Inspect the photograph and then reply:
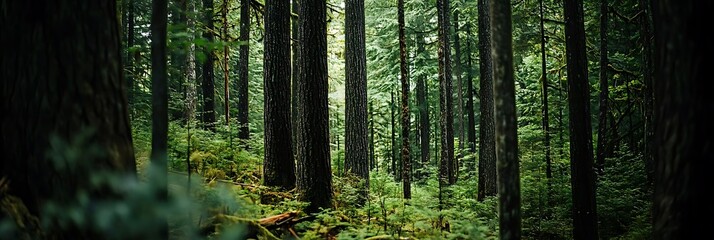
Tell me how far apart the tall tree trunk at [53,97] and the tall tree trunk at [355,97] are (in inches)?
381

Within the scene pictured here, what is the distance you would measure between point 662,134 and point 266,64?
25.1 ft

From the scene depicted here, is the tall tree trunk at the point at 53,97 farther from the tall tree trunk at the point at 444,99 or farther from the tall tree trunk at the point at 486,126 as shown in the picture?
the tall tree trunk at the point at 486,126

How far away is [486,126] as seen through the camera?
16625mm

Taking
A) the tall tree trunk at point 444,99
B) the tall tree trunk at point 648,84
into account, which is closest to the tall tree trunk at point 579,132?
the tall tree trunk at point 648,84

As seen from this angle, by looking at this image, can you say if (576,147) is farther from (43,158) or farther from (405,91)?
(43,158)

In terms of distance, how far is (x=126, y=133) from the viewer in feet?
9.82

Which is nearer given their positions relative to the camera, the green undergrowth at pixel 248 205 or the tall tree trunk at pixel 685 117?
the green undergrowth at pixel 248 205

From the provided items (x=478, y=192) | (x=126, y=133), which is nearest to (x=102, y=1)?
(x=126, y=133)

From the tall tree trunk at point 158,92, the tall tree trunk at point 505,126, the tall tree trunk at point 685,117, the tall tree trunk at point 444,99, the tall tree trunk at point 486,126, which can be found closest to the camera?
the tall tree trunk at point 158,92

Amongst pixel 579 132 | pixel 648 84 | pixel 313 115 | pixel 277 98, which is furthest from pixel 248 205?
pixel 648 84

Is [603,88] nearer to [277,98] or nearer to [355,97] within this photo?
[355,97]

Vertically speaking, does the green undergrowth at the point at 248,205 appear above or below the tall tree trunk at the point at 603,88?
below

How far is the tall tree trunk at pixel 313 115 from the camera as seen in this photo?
8.22 metres

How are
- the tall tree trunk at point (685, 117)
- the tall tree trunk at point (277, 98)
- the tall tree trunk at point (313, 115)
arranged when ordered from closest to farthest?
the tall tree trunk at point (685, 117) < the tall tree trunk at point (313, 115) < the tall tree trunk at point (277, 98)
